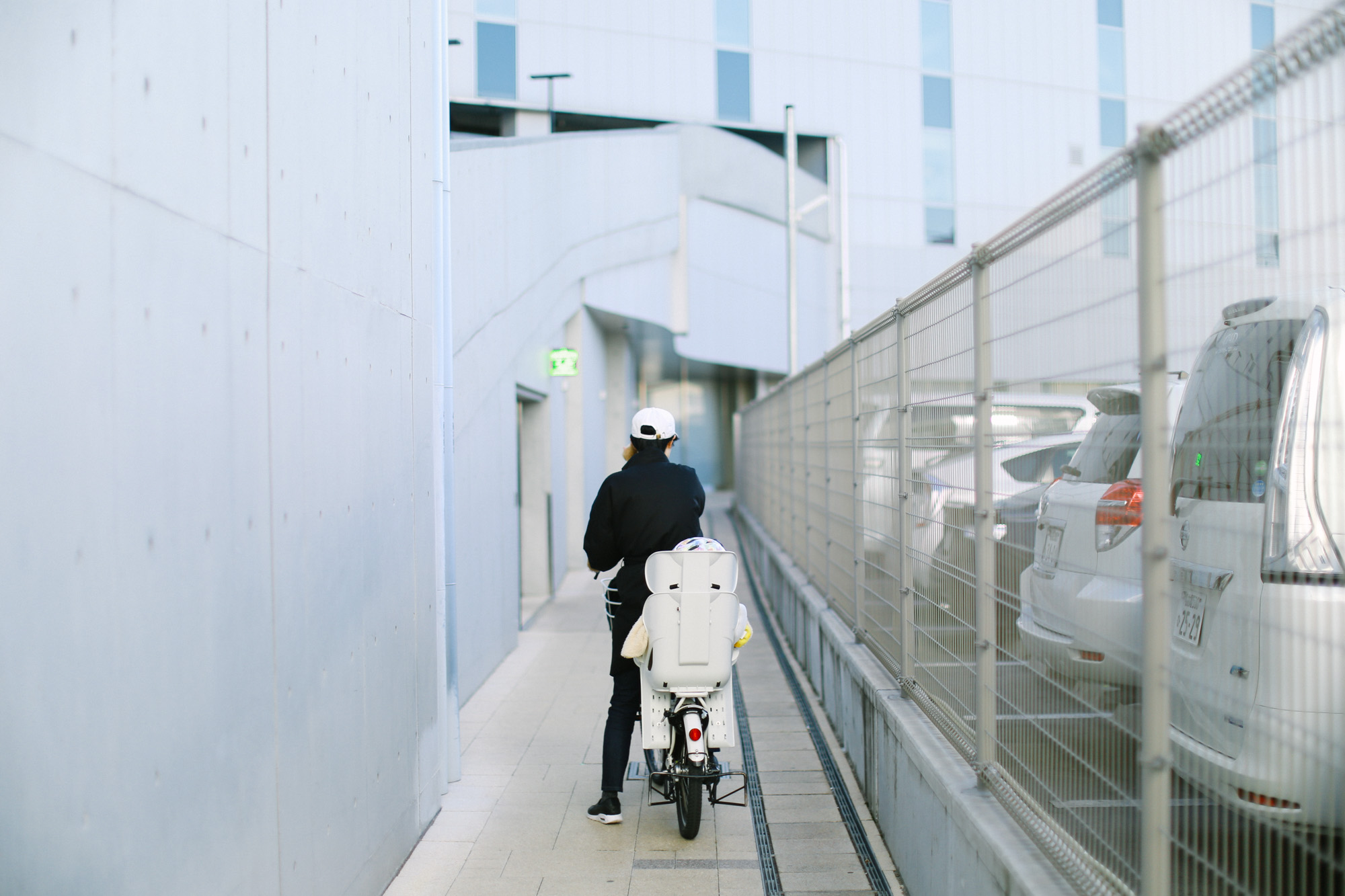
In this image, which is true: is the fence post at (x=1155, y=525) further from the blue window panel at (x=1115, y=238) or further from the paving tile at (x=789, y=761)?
the paving tile at (x=789, y=761)

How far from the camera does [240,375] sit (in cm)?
268

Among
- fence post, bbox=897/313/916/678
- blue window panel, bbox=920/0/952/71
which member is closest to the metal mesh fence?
fence post, bbox=897/313/916/678

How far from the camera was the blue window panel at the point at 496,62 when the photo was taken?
20625 millimetres

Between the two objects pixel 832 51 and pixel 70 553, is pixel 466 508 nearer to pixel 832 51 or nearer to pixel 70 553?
pixel 70 553

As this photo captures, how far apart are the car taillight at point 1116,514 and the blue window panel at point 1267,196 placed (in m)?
0.95

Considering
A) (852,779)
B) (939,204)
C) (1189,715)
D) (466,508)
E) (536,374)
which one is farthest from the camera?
(939,204)

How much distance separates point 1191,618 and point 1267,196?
933mm

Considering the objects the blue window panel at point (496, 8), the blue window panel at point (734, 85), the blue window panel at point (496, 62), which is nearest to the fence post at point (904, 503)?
the blue window panel at point (496, 62)

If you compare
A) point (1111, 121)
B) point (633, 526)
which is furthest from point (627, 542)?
point (1111, 121)

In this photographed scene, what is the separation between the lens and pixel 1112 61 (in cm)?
2725

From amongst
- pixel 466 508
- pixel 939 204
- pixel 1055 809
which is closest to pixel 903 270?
pixel 939 204

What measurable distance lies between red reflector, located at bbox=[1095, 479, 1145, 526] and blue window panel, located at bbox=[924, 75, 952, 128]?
24.9 m

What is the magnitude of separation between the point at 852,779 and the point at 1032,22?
2643 centimetres

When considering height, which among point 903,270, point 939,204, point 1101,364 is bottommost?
point 1101,364
